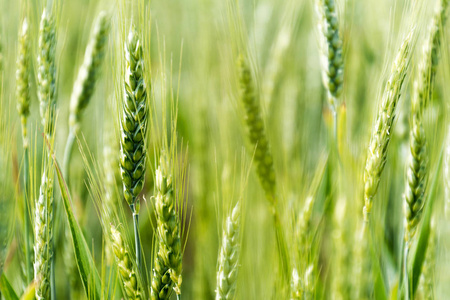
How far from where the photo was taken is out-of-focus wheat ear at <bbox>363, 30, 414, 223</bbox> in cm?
81

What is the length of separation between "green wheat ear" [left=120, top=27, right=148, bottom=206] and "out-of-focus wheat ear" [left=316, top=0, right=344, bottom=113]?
46 cm

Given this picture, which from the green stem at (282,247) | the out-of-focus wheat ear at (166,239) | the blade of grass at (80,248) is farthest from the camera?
the green stem at (282,247)

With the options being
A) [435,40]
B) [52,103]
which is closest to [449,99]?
[435,40]

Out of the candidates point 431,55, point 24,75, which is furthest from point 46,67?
point 431,55

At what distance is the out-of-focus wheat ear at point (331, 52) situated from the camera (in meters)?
1.07

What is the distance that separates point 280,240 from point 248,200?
186 mm

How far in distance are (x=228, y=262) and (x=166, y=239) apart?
0.37 ft

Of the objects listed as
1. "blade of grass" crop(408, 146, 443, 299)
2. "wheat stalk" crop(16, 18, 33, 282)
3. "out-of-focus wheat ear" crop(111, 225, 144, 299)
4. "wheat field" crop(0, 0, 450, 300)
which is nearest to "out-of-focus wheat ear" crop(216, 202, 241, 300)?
"wheat field" crop(0, 0, 450, 300)

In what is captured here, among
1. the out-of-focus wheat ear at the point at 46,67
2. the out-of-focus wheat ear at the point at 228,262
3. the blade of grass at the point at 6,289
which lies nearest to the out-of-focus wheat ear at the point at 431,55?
the out-of-focus wheat ear at the point at 228,262

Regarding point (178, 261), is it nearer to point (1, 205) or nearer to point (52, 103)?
point (1, 205)

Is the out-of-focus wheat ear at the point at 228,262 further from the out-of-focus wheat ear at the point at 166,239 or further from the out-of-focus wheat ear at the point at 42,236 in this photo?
the out-of-focus wheat ear at the point at 42,236

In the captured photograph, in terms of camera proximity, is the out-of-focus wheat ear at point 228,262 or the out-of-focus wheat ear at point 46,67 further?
the out-of-focus wheat ear at point 46,67

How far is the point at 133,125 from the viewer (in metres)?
0.78

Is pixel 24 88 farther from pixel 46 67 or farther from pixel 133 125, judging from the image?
pixel 133 125
